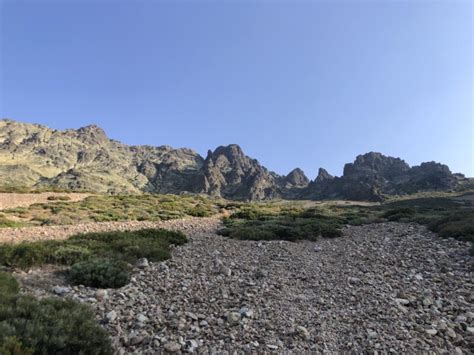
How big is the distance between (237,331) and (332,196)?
627ft

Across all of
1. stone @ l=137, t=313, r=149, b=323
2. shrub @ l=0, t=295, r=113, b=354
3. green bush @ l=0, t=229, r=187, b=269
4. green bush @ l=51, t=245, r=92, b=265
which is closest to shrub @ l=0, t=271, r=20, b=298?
shrub @ l=0, t=295, r=113, b=354

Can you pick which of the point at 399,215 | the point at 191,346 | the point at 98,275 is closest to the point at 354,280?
the point at 191,346

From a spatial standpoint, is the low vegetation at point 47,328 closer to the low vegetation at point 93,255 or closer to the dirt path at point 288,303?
the dirt path at point 288,303

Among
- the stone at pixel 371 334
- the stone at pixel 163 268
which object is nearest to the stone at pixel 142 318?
the stone at pixel 163 268

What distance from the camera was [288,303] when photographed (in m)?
8.30

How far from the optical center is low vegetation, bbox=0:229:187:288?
8.52 m

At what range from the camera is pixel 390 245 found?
16422 millimetres

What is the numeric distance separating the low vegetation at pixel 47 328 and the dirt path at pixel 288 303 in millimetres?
555

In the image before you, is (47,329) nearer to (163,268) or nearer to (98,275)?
(98,275)

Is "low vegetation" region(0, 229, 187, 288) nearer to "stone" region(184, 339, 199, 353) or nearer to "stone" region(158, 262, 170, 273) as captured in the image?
"stone" region(158, 262, 170, 273)

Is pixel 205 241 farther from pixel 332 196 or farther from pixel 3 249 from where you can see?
pixel 332 196

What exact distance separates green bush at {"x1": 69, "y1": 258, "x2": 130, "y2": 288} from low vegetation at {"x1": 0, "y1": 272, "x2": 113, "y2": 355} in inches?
81.0

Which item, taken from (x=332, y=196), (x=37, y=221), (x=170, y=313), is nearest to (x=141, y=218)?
(x=37, y=221)

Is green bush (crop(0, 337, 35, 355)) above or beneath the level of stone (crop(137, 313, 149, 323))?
above
